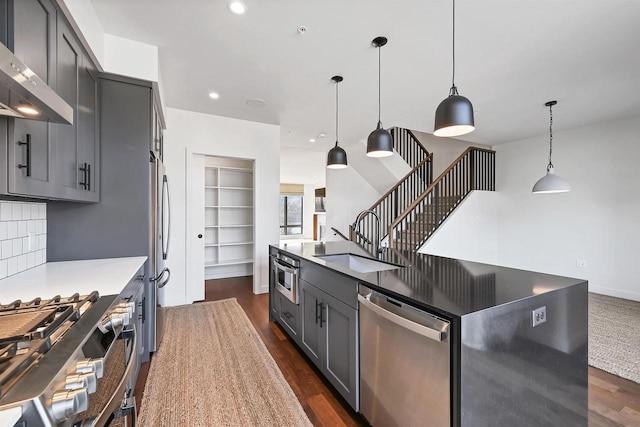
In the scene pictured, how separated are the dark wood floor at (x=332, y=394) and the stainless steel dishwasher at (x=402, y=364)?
11.4 inches

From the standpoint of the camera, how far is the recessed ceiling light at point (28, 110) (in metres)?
1.07

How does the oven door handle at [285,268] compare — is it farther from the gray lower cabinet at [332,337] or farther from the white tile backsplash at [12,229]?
the white tile backsplash at [12,229]

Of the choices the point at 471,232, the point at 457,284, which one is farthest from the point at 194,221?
the point at 471,232

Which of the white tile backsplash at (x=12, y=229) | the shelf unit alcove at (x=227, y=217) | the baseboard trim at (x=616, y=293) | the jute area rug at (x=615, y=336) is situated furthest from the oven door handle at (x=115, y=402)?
the baseboard trim at (x=616, y=293)

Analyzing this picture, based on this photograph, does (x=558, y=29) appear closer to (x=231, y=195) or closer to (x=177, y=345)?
(x=177, y=345)

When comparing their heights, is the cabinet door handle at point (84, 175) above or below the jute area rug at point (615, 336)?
above

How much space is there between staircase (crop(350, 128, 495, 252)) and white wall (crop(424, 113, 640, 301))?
0.27 metres

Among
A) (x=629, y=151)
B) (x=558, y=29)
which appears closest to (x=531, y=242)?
(x=629, y=151)

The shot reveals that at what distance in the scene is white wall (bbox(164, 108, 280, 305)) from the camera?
3939 millimetres

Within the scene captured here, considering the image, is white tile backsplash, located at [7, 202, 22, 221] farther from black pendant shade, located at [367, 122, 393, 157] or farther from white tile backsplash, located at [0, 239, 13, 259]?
black pendant shade, located at [367, 122, 393, 157]

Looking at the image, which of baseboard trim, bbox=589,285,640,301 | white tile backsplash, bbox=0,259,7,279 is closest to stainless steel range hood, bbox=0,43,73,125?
white tile backsplash, bbox=0,259,7,279

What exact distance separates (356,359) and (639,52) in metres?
3.74

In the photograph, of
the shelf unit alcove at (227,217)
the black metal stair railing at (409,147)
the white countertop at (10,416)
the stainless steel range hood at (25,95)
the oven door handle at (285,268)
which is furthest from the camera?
the black metal stair railing at (409,147)

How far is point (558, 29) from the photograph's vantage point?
2262mm
